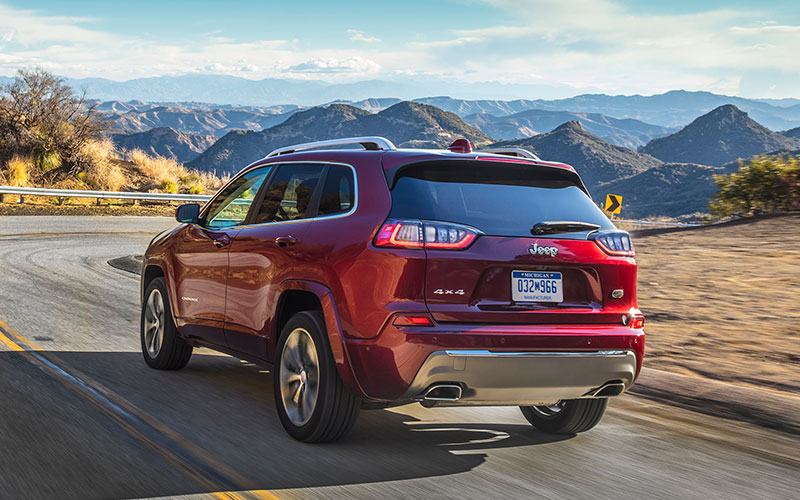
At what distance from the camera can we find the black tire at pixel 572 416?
224 inches

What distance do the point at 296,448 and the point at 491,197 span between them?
1893 millimetres

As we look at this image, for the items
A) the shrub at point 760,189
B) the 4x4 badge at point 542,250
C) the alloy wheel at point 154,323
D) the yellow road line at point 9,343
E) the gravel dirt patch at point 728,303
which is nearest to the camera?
the 4x4 badge at point 542,250

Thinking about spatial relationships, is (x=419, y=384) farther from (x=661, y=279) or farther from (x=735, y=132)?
(x=735, y=132)

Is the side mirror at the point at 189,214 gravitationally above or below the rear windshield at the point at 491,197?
below

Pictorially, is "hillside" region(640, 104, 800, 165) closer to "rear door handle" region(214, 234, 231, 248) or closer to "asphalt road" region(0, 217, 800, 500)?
"asphalt road" region(0, 217, 800, 500)

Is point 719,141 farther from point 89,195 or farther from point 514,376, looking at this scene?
point 514,376

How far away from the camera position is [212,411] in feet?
19.8

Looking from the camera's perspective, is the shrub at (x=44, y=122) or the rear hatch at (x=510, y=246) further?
the shrub at (x=44, y=122)

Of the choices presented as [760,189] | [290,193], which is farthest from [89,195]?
[290,193]

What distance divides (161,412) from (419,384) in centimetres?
220

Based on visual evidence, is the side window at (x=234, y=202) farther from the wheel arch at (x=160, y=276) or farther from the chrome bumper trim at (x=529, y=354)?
the chrome bumper trim at (x=529, y=354)

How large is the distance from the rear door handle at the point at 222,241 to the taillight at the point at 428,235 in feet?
6.54

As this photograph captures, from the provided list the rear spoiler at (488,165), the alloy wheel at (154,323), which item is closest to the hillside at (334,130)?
the alloy wheel at (154,323)

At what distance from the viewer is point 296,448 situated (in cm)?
517
